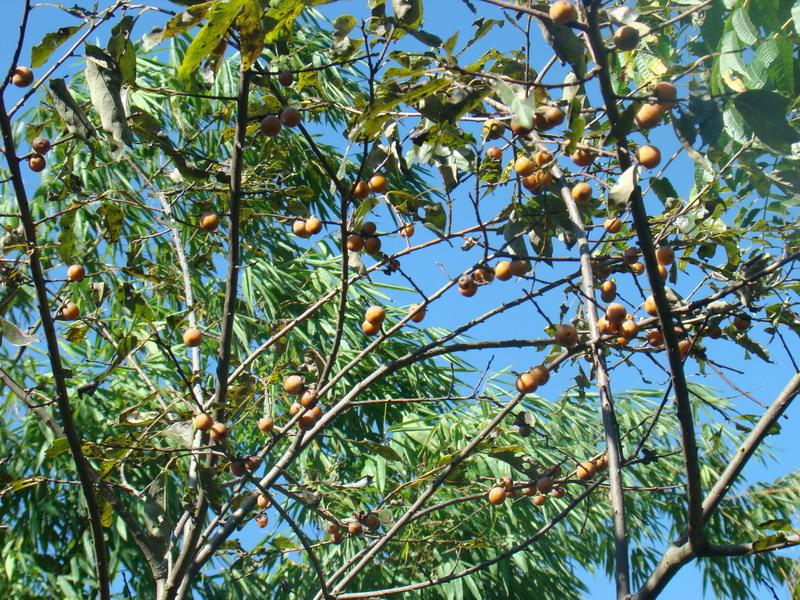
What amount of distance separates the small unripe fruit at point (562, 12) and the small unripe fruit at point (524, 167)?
295 mm

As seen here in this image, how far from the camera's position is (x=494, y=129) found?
3.66 ft

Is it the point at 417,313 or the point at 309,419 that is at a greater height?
the point at 417,313

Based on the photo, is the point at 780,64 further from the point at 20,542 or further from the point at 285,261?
the point at 285,261

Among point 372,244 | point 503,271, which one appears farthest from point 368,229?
point 503,271

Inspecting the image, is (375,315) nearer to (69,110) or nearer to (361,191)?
(361,191)

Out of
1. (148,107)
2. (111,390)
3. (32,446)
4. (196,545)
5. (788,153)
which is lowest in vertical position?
(196,545)

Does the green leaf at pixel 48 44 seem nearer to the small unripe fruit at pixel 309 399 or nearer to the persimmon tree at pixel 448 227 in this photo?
the persimmon tree at pixel 448 227

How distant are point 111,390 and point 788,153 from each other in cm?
327

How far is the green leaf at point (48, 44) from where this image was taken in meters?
1.02

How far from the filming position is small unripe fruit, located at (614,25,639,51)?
2.79ft

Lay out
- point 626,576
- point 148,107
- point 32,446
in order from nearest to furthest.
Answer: point 626,576
point 32,446
point 148,107

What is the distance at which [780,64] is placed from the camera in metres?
1.39

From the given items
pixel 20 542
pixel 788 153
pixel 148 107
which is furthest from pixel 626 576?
pixel 148 107

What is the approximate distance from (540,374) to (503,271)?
0.16 m
